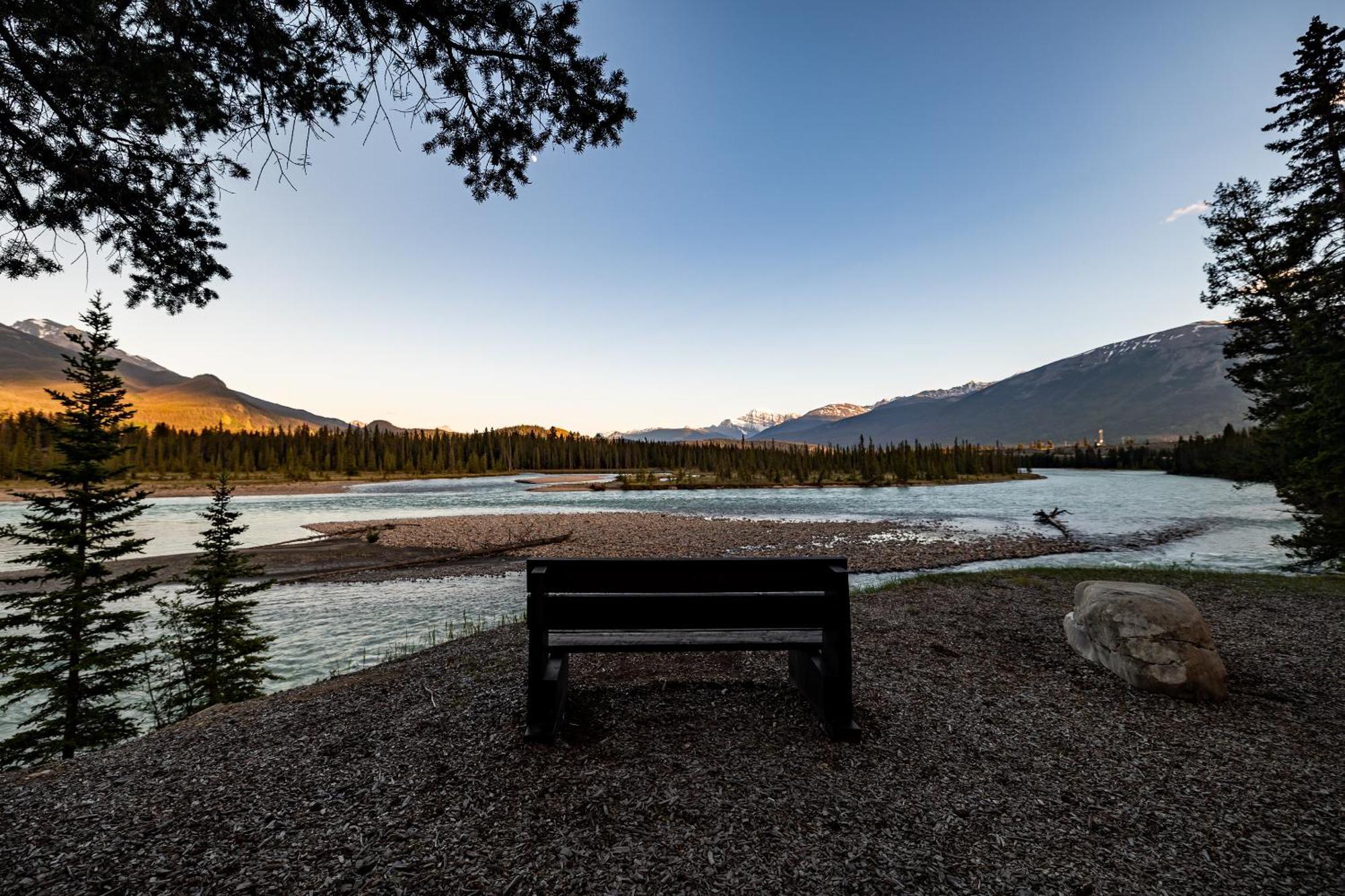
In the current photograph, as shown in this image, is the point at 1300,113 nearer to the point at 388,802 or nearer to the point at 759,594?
the point at 759,594

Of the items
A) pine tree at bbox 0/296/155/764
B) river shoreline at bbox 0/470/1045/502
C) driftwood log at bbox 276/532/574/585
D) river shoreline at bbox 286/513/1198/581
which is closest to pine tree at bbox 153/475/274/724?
pine tree at bbox 0/296/155/764

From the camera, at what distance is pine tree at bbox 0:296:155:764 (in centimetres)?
721

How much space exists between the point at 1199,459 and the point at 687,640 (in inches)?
5652

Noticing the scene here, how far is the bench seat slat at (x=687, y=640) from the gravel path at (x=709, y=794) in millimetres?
798

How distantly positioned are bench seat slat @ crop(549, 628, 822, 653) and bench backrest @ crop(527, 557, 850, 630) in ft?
0.49

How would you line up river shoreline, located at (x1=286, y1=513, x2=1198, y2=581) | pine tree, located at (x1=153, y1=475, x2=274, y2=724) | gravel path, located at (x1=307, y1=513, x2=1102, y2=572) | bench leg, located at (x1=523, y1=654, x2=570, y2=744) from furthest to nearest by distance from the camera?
1. gravel path, located at (x1=307, y1=513, x2=1102, y2=572)
2. river shoreline, located at (x1=286, y1=513, x2=1198, y2=581)
3. pine tree, located at (x1=153, y1=475, x2=274, y2=724)
4. bench leg, located at (x1=523, y1=654, x2=570, y2=744)

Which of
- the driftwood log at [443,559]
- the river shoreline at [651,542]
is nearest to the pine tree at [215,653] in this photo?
the river shoreline at [651,542]

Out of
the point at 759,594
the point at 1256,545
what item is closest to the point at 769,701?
the point at 759,594

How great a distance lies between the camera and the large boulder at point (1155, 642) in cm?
564

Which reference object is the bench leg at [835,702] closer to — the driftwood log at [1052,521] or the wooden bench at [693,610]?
the wooden bench at [693,610]

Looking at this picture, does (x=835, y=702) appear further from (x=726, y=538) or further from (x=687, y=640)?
(x=726, y=538)

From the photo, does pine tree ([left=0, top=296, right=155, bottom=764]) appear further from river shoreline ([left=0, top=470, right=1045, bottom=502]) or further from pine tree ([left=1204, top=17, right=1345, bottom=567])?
river shoreline ([left=0, top=470, right=1045, bottom=502])

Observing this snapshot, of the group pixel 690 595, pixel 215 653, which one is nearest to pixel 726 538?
pixel 215 653

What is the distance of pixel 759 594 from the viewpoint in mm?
4691
